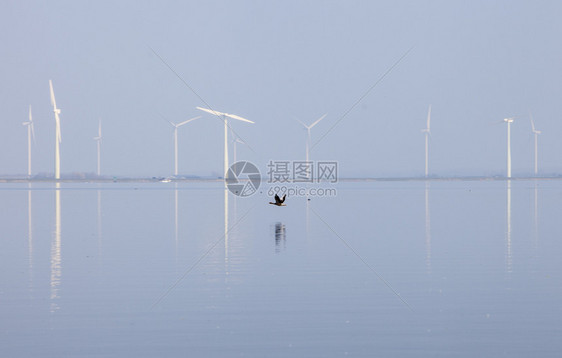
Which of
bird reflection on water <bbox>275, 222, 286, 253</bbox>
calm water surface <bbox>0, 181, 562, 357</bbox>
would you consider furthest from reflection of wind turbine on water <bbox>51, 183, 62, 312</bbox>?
bird reflection on water <bbox>275, 222, 286, 253</bbox>

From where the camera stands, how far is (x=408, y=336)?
13812mm

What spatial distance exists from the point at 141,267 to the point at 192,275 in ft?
8.79

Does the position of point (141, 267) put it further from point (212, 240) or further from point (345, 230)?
point (345, 230)

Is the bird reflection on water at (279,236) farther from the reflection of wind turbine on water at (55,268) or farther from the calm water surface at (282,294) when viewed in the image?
the reflection of wind turbine on water at (55,268)

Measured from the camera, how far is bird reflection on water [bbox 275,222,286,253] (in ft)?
97.7

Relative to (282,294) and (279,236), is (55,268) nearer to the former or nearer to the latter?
(282,294)

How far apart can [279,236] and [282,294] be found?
16.1 metres

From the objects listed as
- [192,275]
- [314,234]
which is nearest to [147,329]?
[192,275]

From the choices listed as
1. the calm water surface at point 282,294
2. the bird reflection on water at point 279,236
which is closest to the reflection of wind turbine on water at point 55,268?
the calm water surface at point 282,294

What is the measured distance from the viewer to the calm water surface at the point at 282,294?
13344 millimetres

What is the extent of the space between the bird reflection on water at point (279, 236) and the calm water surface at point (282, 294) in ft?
0.39

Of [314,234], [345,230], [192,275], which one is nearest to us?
[192,275]

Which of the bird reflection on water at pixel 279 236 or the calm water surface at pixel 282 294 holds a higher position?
the bird reflection on water at pixel 279 236

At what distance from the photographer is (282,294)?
18.2 metres
